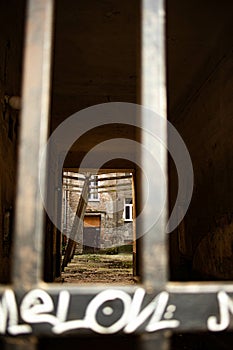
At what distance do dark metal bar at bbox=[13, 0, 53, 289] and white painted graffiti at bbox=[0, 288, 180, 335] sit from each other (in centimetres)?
6

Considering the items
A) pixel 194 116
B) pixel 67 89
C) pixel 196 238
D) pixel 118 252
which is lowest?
pixel 118 252

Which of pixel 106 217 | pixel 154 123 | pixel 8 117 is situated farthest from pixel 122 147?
pixel 106 217

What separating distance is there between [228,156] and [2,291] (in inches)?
111

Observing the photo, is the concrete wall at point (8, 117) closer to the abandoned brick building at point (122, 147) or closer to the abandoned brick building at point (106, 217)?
the abandoned brick building at point (122, 147)

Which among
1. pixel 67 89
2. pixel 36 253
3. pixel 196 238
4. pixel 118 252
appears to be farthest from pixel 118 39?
pixel 118 252

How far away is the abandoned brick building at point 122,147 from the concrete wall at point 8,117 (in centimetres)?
1

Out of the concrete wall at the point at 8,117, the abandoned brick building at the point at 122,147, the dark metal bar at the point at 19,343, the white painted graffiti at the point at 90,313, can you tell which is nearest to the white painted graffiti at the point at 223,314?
the abandoned brick building at the point at 122,147

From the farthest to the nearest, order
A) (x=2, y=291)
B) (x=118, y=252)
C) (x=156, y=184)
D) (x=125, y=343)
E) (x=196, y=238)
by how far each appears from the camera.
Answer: (x=118, y=252) → (x=196, y=238) → (x=125, y=343) → (x=156, y=184) → (x=2, y=291)

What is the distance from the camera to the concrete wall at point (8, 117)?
302cm

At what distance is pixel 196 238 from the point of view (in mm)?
4684

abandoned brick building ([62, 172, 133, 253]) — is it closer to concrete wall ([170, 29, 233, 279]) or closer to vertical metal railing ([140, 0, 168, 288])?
concrete wall ([170, 29, 233, 279])

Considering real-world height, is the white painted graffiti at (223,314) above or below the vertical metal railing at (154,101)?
below

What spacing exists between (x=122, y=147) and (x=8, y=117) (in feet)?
13.8

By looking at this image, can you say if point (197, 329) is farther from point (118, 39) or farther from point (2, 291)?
point (118, 39)
